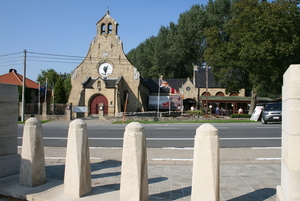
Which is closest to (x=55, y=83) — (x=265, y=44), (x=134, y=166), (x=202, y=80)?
(x=202, y=80)

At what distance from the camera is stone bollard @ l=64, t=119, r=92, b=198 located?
13.6ft

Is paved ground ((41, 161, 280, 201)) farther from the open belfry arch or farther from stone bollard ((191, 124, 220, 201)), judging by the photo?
the open belfry arch

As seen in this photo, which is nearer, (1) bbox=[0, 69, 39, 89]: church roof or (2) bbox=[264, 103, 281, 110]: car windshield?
(2) bbox=[264, 103, 281, 110]: car windshield

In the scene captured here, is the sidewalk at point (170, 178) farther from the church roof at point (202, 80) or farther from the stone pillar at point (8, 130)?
the church roof at point (202, 80)

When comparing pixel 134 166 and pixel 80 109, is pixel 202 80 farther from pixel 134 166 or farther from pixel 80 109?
pixel 134 166

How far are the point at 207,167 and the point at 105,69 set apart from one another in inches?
1415

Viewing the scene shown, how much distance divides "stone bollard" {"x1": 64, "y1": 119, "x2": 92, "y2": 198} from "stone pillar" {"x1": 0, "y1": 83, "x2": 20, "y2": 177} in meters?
2.12

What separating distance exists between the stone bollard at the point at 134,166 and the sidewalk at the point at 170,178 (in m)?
0.52

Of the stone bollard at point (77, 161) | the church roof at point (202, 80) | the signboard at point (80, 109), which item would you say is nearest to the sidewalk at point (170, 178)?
the stone bollard at point (77, 161)

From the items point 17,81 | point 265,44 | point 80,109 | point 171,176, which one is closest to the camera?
point 171,176

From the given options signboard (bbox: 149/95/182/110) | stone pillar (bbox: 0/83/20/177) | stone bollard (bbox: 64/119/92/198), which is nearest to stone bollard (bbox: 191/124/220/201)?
stone bollard (bbox: 64/119/92/198)

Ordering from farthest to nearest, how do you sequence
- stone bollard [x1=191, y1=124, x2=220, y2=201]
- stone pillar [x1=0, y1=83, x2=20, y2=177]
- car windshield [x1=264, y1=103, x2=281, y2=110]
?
1. car windshield [x1=264, y1=103, x2=281, y2=110]
2. stone pillar [x1=0, y1=83, x2=20, y2=177]
3. stone bollard [x1=191, y1=124, x2=220, y2=201]

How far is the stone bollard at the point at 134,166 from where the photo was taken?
3.67m

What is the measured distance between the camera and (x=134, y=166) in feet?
12.1
